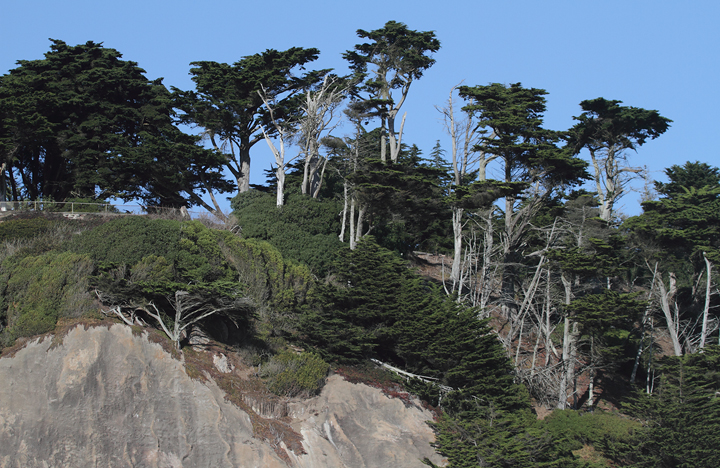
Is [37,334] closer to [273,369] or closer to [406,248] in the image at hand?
[273,369]

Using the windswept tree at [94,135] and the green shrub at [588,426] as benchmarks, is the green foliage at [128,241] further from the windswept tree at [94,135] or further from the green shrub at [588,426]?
the green shrub at [588,426]

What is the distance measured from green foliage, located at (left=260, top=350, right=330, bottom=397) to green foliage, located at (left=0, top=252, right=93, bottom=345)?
5796mm

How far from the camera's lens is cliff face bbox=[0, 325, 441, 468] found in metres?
17.2

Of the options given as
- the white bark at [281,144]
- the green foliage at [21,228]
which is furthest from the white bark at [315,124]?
the green foliage at [21,228]

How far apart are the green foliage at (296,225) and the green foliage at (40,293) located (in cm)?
982

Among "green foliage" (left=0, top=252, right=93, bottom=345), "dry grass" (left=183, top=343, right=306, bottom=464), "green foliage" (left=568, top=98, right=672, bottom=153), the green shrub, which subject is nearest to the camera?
"green foliage" (left=0, top=252, right=93, bottom=345)

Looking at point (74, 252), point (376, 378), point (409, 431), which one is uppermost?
point (74, 252)

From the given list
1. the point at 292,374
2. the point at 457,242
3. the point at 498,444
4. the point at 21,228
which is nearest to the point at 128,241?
the point at 21,228

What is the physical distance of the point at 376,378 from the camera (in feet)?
76.6

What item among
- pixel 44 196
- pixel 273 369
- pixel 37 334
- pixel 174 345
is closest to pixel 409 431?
pixel 273 369

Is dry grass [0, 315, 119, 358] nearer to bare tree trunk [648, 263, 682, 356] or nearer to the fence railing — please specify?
the fence railing

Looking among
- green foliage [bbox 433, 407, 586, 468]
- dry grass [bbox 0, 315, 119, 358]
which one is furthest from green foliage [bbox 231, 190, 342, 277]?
dry grass [bbox 0, 315, 119, 358]

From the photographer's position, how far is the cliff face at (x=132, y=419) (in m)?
17.2

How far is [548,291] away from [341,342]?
10.1 meters
